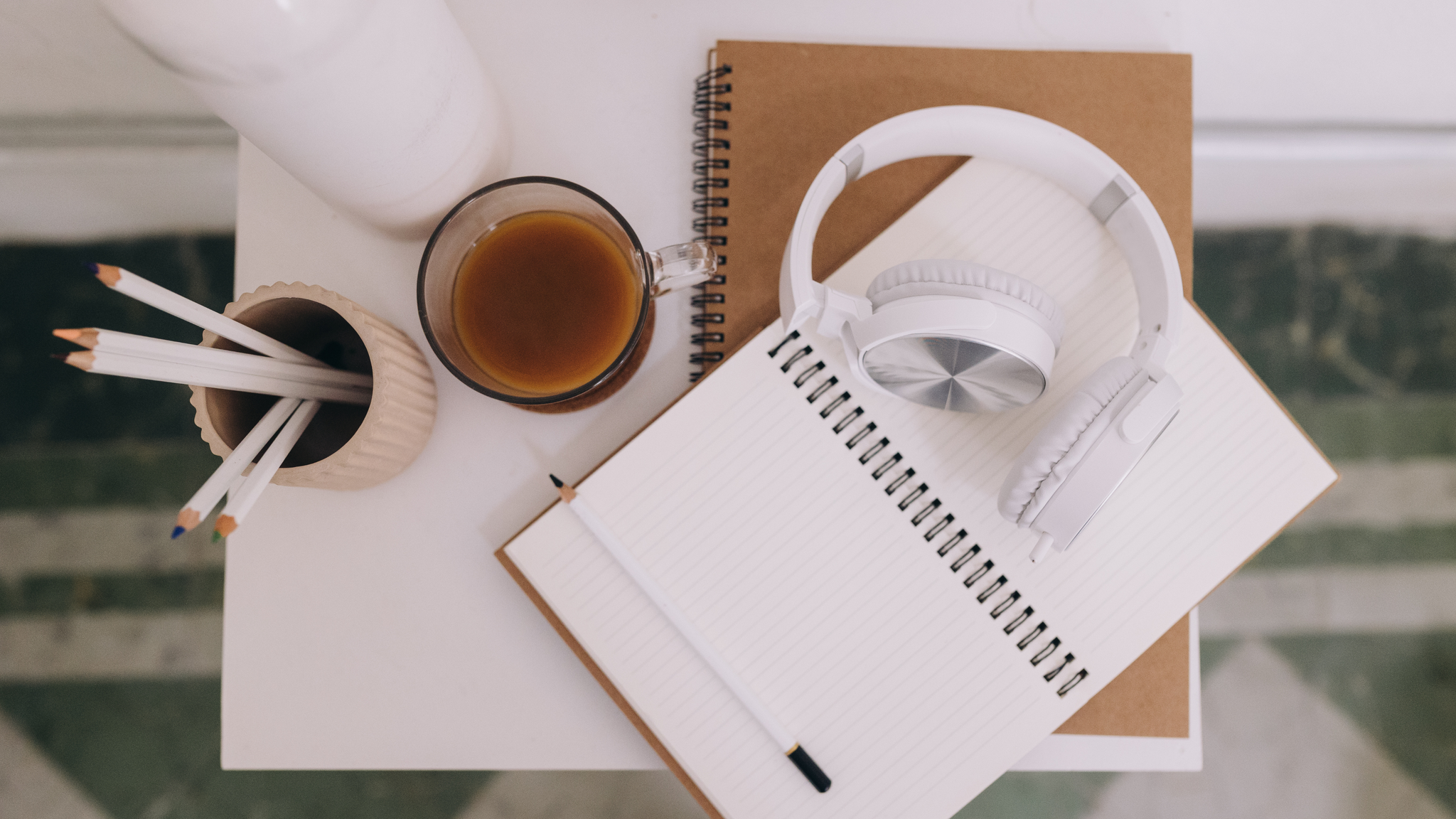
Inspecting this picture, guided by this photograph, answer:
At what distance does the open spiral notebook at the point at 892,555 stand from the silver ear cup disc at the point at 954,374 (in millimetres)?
39

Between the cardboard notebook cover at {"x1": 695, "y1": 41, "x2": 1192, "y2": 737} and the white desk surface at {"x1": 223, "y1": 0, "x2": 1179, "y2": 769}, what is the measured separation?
0.05 metres

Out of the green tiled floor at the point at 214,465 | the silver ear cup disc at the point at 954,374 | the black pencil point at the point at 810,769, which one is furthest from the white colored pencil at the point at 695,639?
the green tiled floor at the point at 214,465

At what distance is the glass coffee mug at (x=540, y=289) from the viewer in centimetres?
50

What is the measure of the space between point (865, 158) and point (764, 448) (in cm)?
22

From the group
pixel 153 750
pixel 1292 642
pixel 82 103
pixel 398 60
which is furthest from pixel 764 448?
pixel 153 750

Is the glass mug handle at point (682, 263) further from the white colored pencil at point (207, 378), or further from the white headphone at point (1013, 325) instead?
the white colored pencil at point (207, 378)

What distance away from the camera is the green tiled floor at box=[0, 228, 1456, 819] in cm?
105

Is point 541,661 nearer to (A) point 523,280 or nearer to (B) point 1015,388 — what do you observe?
(A) point 523,280

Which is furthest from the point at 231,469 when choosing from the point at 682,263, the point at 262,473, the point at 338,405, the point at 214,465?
the point at 214,465

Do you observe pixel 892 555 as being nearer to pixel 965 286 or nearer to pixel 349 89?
pixel 965 286

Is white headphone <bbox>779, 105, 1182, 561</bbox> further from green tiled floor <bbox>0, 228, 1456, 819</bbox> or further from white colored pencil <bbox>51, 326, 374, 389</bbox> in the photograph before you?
green tiled floor <bbox>0, 228, 1456, 819</bbox>

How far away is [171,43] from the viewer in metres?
0.30

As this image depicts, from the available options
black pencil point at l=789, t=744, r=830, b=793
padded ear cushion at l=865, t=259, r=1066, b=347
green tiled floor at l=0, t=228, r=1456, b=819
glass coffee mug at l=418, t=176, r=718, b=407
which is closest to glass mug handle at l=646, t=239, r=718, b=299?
glass coffee mug at l=418, t=176, r=718, b=407

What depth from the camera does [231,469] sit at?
0.39m
